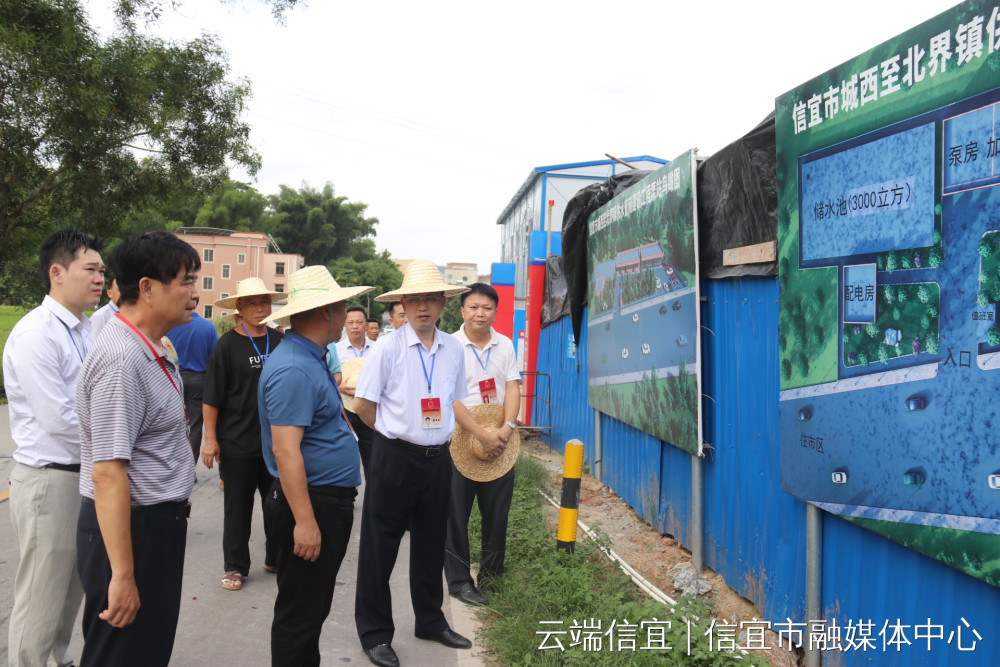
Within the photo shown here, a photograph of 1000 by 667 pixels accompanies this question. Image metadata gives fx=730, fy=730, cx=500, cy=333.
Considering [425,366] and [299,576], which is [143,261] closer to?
[299,576]

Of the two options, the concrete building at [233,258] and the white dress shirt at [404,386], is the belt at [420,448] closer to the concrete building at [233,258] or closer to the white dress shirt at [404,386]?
the white dress shirt at [404,386]

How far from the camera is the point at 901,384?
9.54 feet

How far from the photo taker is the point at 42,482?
298 centimetres

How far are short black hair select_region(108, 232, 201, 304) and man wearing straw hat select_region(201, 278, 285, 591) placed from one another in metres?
2.32

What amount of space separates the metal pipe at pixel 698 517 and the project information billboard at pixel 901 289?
51.4 inches

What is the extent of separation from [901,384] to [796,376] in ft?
2.40

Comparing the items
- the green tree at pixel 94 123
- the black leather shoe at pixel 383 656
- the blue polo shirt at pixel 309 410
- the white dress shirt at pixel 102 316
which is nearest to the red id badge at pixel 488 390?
the black leather shoe at pixel 383 656

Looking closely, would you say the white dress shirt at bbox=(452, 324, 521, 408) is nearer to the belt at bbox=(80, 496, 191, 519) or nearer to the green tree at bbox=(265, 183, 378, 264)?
the belt at bbox=(80, 496, 191, 519)

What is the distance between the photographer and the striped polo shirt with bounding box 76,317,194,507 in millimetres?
2254

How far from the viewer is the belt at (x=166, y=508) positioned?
7.73ft

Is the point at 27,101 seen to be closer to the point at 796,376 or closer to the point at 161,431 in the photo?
the point at 161,431

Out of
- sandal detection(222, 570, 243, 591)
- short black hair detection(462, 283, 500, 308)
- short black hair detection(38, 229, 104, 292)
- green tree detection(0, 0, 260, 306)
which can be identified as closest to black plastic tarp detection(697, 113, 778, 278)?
short black hair detection(462, 283, 500, 308)

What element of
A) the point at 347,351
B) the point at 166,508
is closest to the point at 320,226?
the point at 347,351

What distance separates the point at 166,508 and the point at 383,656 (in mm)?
1782
